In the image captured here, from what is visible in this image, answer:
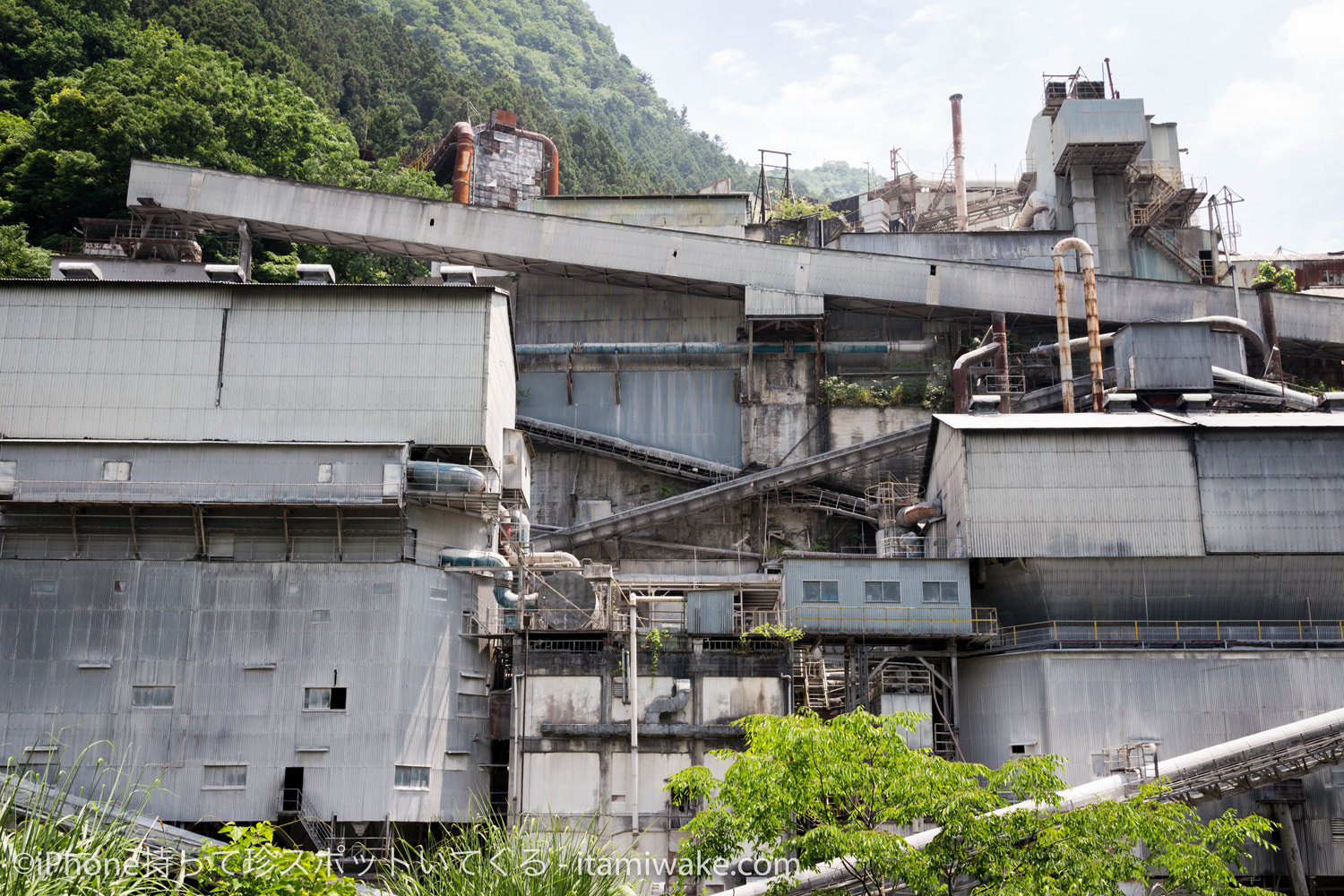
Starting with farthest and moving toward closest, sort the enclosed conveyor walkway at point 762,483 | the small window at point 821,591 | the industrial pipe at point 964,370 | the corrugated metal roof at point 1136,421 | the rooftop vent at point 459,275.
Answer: the enclosed conveyor walkway at point 762,483 < the industrial pipe at point 964,370 < the rooftop vent at point 459,275 < the corrugated metal roof at point 1136,421 < the small window at point 821,591

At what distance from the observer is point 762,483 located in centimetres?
4859

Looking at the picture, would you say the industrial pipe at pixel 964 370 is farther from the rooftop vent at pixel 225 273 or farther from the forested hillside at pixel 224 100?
the forested hillside at pixel 224 100

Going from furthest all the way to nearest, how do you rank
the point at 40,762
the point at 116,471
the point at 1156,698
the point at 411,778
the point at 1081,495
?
the point at 1081,495 < the point at 116,471 < the point at 1156,698 < the point at 411,778 < the point at 40,762

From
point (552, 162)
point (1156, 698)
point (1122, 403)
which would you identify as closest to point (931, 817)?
point (1156, 698)

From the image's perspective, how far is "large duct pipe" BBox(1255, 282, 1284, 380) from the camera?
A: 50.2 m

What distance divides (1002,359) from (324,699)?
29300 mm

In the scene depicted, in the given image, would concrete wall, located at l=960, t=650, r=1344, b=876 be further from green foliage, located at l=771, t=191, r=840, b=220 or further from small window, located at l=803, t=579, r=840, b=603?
green foliage, located at l=771, t=191, r=840, b=220

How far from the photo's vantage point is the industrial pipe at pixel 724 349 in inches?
2099

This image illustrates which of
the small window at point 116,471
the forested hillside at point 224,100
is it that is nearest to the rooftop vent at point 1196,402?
the small window at point 116,471

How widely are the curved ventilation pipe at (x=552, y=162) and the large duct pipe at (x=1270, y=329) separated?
37.9 metres

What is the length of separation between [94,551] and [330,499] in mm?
7082

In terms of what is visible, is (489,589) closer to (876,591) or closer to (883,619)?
(876,591)

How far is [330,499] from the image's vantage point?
113 feet

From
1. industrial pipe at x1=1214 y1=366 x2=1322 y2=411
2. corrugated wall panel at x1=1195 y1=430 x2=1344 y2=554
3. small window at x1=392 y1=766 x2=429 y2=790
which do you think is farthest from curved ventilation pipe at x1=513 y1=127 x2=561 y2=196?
corrugated wall panel at x1=1195 y1=430 x2=1344 y2=554
